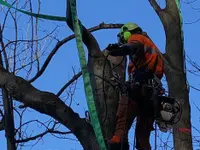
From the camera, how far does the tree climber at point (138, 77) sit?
201 inches

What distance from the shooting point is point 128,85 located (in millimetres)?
5109

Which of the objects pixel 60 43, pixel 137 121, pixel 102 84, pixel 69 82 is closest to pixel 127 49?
pixel 102 84

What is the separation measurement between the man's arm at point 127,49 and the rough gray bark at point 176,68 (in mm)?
2145

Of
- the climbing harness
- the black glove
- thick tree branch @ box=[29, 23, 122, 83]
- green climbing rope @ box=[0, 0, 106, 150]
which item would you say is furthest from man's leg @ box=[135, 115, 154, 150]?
green climbing rope @ box=[0, 0, 106, 150]

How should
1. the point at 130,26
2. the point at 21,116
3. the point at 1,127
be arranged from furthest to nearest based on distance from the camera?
the point at 21,116, the point at 1,127, the point at 130,26

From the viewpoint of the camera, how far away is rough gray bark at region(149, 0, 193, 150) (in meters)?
7.18

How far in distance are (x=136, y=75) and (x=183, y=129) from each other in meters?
2.25

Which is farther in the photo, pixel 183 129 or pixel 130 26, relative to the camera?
pixel 183 129

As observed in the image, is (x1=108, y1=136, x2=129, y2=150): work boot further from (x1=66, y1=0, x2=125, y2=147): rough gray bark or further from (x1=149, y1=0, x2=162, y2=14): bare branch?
(x1=149, y1=0, x2=162, y2=14): bare branch

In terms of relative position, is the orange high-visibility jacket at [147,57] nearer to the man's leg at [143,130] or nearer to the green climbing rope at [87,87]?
the man's leg at [143,130]

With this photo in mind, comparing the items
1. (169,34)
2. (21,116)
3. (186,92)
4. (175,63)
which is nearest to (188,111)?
(186,92)

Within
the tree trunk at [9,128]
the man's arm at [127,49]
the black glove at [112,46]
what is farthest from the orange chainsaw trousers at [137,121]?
the tree trunk at [9,128]

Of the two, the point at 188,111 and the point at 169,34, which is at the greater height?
the point at 169,34

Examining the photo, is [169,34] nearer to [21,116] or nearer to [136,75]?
[21,116]
